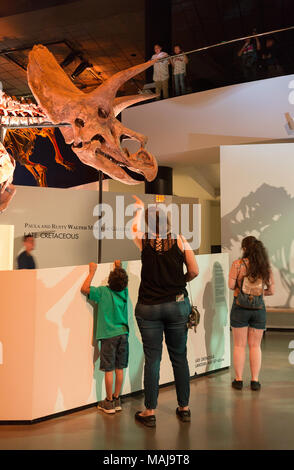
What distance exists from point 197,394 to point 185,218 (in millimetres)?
8056

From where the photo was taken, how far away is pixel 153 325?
10.2 feet

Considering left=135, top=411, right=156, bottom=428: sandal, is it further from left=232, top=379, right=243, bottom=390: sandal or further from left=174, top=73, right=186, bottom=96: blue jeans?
left=174, top=73, right=186, bottom=96: blue jeans

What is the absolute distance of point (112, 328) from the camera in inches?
137

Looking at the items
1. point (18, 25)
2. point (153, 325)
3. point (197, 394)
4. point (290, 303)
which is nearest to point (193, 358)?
point (197, 394)

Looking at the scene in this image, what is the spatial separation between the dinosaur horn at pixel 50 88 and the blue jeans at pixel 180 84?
5.55 m

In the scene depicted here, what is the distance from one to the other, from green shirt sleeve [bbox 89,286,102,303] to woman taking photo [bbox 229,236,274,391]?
142 centimetres

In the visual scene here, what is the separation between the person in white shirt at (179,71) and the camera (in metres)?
8.46

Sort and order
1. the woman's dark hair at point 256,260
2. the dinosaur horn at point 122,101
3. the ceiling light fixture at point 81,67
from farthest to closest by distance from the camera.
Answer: the ceiling light fixture at point 81,67 < the woman's dark hair at point 256,260 < the dinosaur horn at point 122,101

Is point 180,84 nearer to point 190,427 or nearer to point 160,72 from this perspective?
point 160,72

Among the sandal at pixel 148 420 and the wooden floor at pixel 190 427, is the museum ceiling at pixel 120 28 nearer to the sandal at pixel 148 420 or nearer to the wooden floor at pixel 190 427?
the wooden floor at pixel 190 427

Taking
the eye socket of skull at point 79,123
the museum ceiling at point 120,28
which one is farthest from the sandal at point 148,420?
the museum ceiling at point 120,28

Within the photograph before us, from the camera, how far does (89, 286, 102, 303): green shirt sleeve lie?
3.53 m
